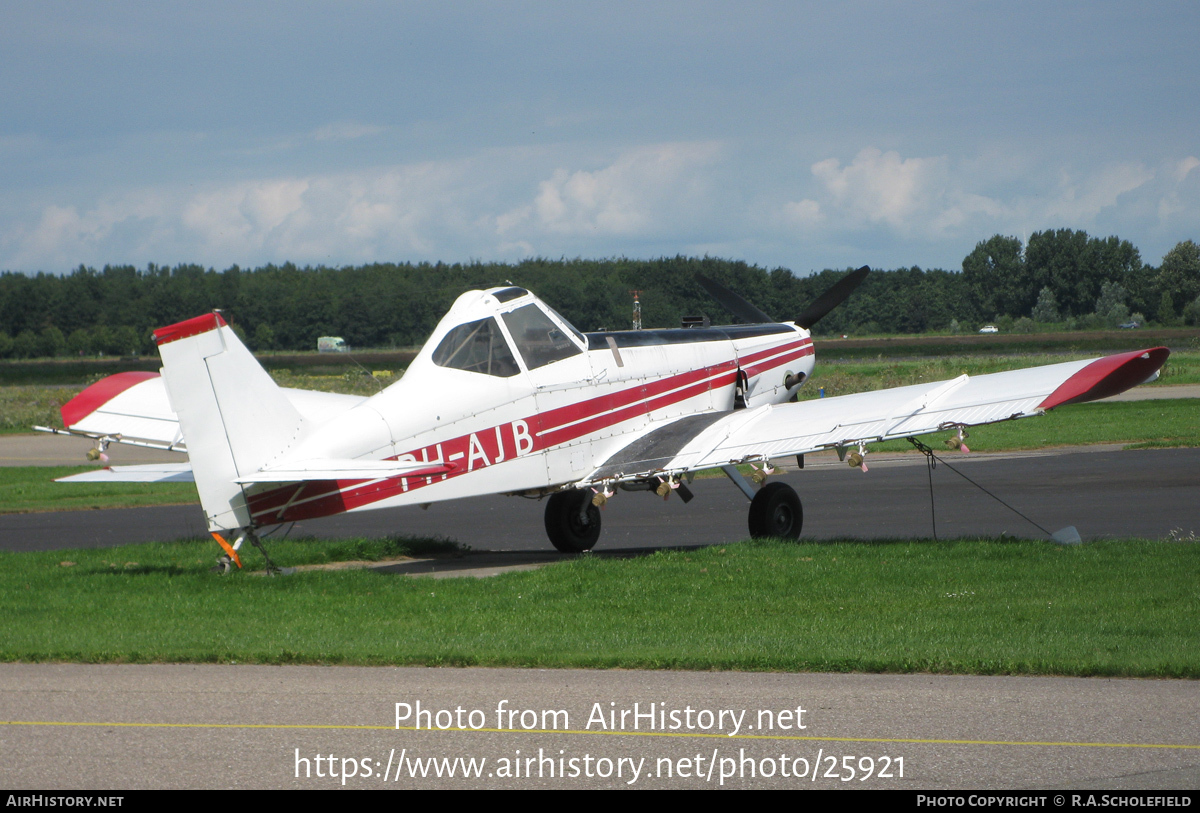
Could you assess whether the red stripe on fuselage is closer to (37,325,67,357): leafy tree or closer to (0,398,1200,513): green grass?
(0,398,1200,513): green grass

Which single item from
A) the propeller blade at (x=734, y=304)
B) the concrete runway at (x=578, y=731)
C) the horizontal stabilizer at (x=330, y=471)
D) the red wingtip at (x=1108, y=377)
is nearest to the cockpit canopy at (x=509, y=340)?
the horizontal stabilizer at (x=330, y=471)

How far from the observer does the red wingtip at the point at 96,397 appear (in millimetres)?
14891

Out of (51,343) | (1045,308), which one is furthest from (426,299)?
(1045,308)

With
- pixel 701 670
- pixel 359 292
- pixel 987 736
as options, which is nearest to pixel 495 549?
pixel 701 670

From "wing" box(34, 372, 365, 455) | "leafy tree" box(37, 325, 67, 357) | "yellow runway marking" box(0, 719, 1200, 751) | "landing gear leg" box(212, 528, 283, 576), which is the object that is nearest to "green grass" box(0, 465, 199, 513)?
"wing" box(34, 372, 365, 455)

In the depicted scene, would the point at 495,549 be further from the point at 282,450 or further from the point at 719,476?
the point at 719,476

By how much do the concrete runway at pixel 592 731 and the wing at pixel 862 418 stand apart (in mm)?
5108

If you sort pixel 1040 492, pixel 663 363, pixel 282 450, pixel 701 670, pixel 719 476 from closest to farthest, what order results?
1. pixel 701 670
2. pixel 282 450
3. pixel 663 363
4. pixel 1040 492
5. pixel 719 476

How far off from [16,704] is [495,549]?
318 inches

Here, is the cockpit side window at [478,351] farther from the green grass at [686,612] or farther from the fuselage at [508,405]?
the green grass at [686,612]

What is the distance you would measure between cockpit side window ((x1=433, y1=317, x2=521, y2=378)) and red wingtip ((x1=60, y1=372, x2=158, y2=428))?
5663 millimetres

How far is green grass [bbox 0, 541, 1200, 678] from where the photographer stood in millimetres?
7871

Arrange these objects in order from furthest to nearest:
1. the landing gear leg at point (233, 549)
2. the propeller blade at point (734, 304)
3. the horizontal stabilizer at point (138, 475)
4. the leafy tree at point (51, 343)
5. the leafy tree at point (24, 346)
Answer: the leafy tree at point (24, 346) → the leafy tree at point (51, 343) → the propeller blade at point (734, 304) → the horizontal stabilizer at point (138, 475) → the landing gear leg at point (233, 549)

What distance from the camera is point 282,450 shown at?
10.7 meters
